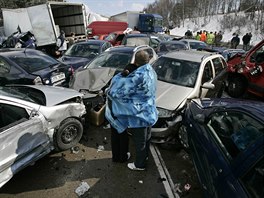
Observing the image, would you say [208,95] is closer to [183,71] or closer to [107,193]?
[183,71]

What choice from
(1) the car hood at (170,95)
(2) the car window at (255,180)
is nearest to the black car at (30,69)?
(1) the car hood at (170,95)

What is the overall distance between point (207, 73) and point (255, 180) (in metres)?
4.02

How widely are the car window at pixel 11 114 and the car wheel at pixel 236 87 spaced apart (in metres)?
6.42

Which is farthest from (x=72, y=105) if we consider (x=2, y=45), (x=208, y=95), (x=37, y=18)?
(x=2, y=45)

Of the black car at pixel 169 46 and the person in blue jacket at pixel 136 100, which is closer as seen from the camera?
the person in blue jacket at pixel 136 100

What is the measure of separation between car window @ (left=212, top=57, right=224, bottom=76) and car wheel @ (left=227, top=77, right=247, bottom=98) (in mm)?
1247

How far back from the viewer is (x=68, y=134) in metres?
4.45

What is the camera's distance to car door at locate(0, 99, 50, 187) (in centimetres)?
324

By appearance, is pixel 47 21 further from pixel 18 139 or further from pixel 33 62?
pixel 18 139

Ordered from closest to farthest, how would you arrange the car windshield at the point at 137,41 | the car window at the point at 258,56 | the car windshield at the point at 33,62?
the car windshield at the point at 33,62 → the car window at the point at 258,56 → the car windshield at the point at 137,41

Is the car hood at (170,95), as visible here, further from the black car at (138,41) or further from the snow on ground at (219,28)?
the snow on ground at (219,28)

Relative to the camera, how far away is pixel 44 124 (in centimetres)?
393

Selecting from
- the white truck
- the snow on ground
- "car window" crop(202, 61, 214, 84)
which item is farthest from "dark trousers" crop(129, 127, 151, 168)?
the snow on ground

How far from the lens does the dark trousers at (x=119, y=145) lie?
3.96 metres
